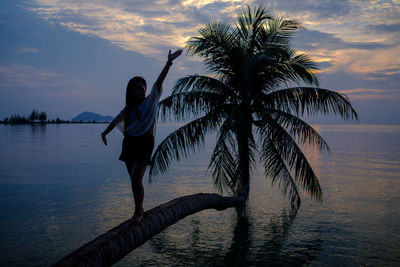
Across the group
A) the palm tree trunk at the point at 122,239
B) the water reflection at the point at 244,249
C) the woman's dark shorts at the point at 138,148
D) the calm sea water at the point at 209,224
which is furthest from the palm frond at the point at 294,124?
the woman's dark shorts at the point at 138,148

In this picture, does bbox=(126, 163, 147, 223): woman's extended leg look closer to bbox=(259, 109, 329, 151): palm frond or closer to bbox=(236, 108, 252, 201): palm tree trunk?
bbox=(236, 108, 252, 201): palm tree trunk

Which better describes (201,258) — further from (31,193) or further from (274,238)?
(31,193)

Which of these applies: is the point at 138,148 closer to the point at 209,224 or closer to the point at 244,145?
the point at 244,145

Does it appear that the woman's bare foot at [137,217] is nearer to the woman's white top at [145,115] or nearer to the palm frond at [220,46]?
the woman's white top at [145,115]

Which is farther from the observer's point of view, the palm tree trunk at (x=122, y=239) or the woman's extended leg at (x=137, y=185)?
the woman's extended leg at (x=137, y=185)

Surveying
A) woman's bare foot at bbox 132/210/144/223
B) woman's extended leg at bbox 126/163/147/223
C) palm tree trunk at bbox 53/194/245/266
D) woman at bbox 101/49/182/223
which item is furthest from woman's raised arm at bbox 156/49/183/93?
palm tree trunk at bbox 53/194/245/266

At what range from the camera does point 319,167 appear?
33.6m

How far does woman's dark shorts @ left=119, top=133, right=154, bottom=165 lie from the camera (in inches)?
167

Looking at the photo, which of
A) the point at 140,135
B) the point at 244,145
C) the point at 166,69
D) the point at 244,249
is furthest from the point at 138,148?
the point at 244,249

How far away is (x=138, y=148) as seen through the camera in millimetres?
4281

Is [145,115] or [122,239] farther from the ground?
[145,115]

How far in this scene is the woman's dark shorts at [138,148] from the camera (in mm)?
4254

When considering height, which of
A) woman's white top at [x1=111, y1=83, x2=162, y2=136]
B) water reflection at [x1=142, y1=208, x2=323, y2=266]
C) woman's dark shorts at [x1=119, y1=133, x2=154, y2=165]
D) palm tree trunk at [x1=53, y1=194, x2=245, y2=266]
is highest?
woman's white top at [x1=111, y1=83, x2=162, y2=136]

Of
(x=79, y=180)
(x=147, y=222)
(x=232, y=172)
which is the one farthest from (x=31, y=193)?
(x=147, y=222)
